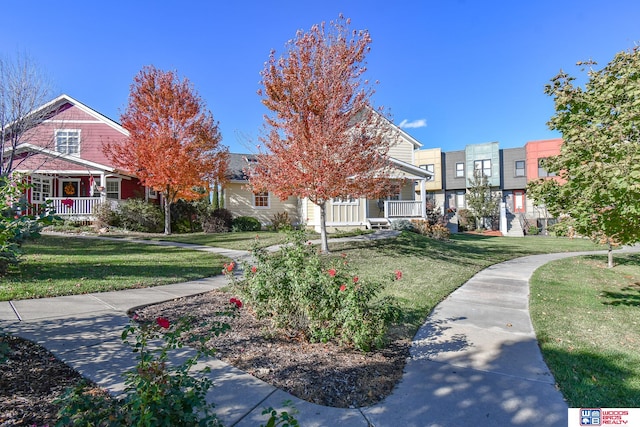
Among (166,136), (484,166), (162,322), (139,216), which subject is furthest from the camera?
(484,166)

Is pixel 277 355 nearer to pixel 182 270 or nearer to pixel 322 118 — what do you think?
pixel 182 270

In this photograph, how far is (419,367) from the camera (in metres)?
3.45

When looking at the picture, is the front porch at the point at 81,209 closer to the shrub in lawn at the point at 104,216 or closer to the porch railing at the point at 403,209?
the shrub in lawn at the point at 104,216

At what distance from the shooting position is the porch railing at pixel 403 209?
741 inches

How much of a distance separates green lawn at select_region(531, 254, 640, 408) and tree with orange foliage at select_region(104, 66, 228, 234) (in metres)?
14.8

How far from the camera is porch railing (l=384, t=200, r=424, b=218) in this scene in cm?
1881

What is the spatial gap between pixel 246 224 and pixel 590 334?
670 inches

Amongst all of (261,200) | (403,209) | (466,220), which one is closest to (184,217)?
(261,200)

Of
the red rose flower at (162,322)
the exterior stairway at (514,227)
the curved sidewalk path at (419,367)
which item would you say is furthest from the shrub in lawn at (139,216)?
the exterior stairway at (514,227)

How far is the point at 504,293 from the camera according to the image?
6809 mm

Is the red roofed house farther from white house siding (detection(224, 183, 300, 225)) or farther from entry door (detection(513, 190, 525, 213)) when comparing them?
entry door (detection(513, 190, 525, 213))

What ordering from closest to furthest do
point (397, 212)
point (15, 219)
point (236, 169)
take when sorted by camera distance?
point (15, 219), point (397, 212), point (236, 169)

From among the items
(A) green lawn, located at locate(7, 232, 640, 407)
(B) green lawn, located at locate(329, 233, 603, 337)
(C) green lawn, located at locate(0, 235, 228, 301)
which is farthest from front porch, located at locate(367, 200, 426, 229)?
(C) green lawn, located at locate(0, 235, 228, 301)

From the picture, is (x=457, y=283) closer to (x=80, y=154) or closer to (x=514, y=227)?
(x=80, y=154)
